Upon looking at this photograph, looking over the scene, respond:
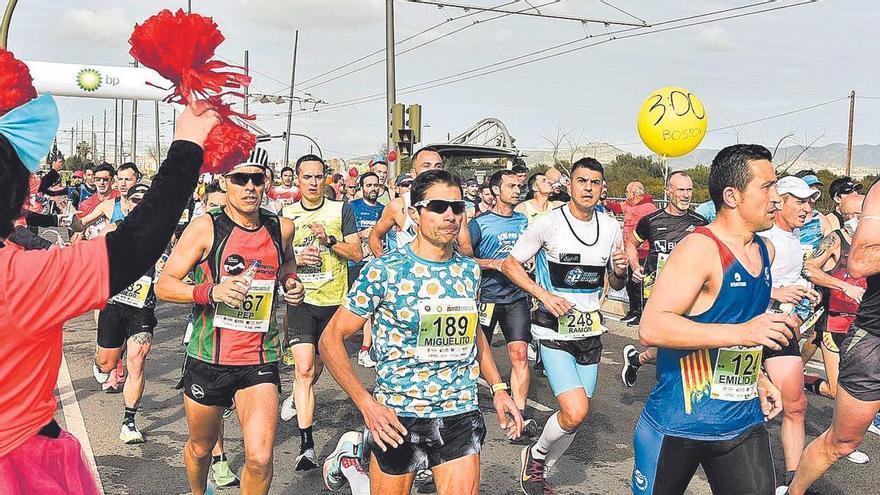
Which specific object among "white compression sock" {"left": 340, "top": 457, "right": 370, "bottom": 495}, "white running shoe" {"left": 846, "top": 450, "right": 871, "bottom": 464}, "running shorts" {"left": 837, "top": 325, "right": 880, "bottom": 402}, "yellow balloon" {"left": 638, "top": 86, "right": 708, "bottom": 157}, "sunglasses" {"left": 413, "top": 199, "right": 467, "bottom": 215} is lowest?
"white running shoe" {"left": 846, "top": 450, "right": 871, "bottom": 464}

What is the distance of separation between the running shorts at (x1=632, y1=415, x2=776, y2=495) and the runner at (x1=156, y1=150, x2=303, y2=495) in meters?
2.02

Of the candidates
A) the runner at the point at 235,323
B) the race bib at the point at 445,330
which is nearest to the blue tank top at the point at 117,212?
the runner at the point at 235,323

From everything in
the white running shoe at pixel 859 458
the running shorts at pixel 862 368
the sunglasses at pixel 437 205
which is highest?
the sunglasses at pixel 437 205

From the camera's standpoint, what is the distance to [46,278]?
2104 mm

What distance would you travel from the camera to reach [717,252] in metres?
3.62

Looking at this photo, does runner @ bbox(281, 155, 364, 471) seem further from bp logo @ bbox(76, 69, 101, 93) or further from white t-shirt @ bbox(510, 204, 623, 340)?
bp logo @ bbox(76, 69, 101, 93)

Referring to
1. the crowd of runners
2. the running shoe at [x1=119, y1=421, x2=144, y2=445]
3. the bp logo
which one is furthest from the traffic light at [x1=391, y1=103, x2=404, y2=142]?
the bp logo

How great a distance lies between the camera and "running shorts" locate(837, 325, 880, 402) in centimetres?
472

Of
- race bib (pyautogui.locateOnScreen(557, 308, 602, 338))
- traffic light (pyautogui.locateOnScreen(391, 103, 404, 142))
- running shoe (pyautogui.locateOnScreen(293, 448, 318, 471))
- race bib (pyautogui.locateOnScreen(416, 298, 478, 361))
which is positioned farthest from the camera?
traffic light (pyautogui.locateOnScreen(391, 103, 404, 142))

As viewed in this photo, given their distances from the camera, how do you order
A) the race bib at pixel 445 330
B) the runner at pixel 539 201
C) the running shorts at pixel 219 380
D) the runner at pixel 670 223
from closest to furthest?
the race bib at pixel 445 330 < the running shorts at pixel 219 380 < the runner at pixel 670 223 < the runner at pixel 539 201

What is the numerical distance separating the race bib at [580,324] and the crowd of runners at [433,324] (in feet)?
0.06

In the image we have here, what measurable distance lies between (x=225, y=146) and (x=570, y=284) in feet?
13.0

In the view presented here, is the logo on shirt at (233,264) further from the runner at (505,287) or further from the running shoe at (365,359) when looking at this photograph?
the running shoe at (365,359)

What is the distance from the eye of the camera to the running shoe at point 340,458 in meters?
4.61
